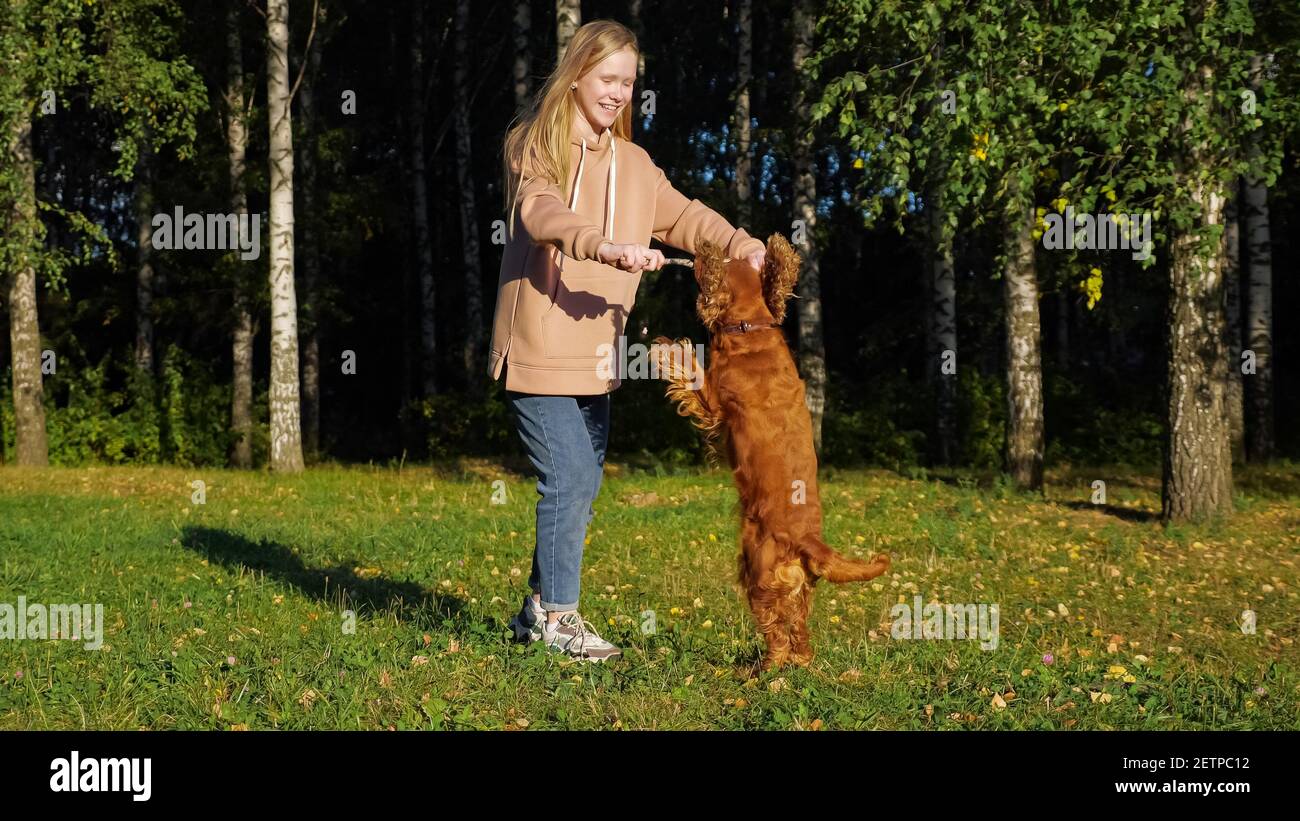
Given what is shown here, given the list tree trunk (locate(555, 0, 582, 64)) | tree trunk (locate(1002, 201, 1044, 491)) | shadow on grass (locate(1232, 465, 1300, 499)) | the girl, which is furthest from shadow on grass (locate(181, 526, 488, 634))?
shadow on grass (locate(1232, 465, 1300, 499))

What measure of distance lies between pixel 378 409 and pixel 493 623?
96.1 ft

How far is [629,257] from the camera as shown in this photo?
4414mm

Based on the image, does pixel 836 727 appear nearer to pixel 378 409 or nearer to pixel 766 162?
pixel 766 162

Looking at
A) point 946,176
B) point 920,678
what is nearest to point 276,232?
point 946,176

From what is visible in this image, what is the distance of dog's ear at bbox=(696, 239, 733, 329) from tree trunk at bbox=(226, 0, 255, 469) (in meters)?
17.3

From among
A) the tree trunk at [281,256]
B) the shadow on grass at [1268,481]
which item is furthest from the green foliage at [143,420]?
the shadow on grass at [1268,481]

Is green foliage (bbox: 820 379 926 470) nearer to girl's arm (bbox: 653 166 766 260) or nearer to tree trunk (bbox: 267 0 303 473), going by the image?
tree trunk (bbox: 267 0 303 473)

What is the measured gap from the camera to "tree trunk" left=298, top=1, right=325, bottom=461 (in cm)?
2295

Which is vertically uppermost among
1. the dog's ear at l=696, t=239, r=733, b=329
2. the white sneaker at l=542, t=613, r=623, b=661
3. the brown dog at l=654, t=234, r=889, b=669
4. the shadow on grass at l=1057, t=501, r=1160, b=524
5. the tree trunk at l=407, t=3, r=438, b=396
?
the tree trunk at l=407, t=3, r=438, b=396

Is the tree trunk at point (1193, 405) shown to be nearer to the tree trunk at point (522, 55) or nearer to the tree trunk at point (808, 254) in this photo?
the tree trunk at point (808, 254)

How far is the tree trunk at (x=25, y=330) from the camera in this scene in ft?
53.5

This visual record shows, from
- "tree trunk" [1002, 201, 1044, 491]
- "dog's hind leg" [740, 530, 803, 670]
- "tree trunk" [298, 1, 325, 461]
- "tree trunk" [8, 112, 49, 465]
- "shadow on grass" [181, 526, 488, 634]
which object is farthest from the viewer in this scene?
"tree trunk" [298, 1, 325, 461]

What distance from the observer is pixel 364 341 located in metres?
34.0

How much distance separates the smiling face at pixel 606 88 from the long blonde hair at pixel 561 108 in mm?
27
